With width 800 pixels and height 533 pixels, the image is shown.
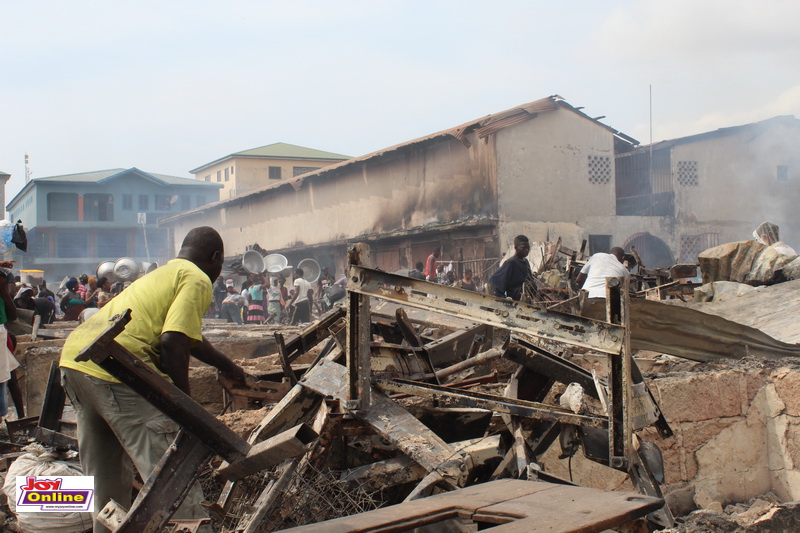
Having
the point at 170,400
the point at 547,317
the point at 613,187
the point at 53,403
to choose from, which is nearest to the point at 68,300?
the point at 53,403

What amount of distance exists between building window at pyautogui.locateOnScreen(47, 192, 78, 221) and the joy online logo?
157 feet

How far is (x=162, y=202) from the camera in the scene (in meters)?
48.7

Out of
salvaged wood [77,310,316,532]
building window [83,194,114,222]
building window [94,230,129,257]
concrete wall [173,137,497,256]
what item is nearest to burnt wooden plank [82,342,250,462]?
salvaged wood [77,310,316,532]

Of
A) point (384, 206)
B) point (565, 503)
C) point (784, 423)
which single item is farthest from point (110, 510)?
point (384, 206)

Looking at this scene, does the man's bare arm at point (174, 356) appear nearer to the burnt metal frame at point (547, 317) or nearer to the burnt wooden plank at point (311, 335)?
the burnt metal frame at point (547, 317)

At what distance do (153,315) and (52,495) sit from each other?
1.13m

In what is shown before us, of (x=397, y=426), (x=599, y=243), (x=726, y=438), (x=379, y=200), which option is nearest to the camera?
(x=397, y=426)

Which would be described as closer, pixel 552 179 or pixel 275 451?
pixel 275 451

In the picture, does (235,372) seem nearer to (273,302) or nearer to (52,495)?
(52,495)

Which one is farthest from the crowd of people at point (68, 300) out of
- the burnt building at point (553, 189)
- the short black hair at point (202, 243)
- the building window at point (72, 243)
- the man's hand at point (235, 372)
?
the building window at point (72, 243)

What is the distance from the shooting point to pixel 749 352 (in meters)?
5.93

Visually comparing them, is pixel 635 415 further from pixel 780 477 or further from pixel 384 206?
pixel 384 206

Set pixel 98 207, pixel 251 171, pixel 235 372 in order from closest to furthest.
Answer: pixel 235 372 < pixel 98 207 < pixel 251 171

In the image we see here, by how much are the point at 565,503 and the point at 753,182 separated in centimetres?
2489
